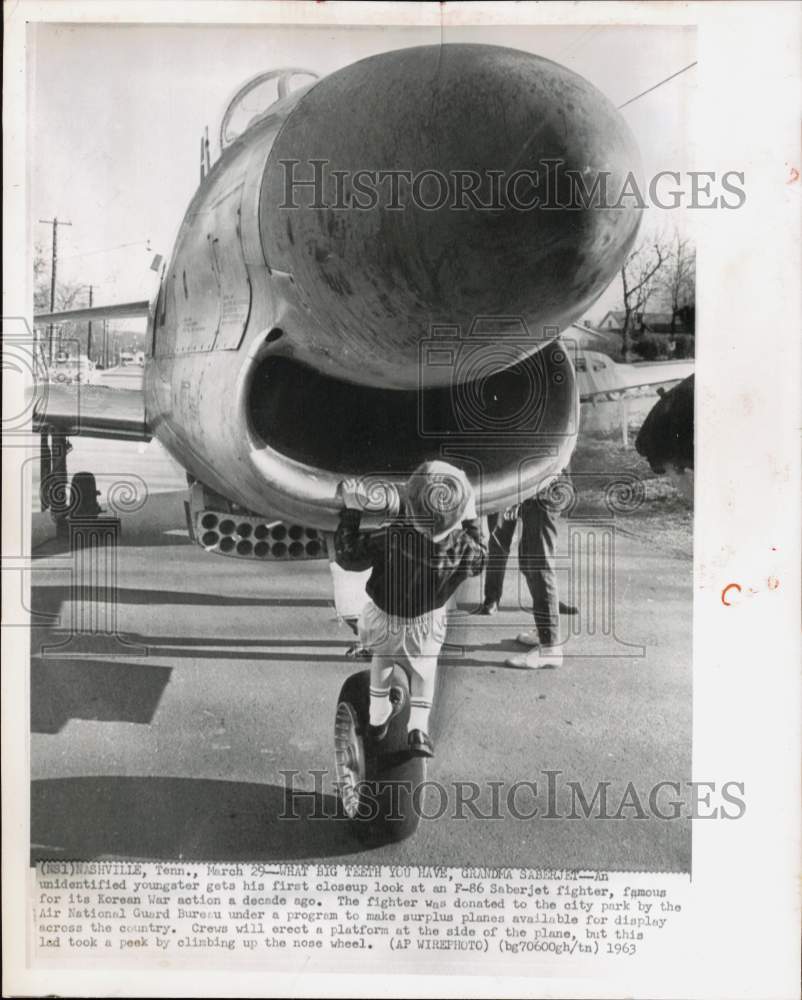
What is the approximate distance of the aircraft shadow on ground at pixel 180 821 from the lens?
137 cm

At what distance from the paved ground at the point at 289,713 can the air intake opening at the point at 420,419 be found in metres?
0.19

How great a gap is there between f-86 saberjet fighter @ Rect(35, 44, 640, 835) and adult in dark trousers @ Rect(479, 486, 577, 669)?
0.20 feet

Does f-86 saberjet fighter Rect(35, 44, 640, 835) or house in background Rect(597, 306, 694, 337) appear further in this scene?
house in background Rect(597, 306, 694, 337)

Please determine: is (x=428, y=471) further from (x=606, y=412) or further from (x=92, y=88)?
(x=92, y=88)

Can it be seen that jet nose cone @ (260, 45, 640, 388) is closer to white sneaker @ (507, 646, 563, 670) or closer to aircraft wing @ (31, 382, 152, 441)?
aircraft wing @ (31, 382, 152, 441)

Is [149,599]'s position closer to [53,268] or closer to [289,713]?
[289,713]

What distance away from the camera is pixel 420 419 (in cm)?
132

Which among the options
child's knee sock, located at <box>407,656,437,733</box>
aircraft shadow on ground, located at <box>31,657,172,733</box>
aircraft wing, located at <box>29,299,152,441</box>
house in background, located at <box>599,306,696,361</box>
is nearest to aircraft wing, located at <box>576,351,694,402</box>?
house in background, located at <box>599,306,696,361</box>

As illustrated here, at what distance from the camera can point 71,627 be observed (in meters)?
1.40

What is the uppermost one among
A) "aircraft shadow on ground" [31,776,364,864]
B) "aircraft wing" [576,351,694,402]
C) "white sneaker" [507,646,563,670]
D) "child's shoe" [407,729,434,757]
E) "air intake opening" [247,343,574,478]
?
"aircraft wing" [576,351,694,402]

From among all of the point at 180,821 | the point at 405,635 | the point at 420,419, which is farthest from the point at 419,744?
the point at 420,419

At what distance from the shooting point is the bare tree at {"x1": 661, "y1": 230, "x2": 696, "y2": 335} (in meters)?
1.31

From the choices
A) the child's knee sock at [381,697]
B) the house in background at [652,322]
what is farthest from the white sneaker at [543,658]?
the house in background at [652,322]

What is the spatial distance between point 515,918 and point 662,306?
100 cm
